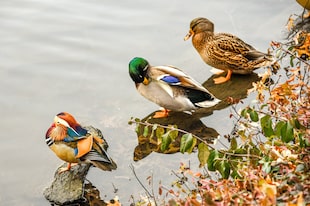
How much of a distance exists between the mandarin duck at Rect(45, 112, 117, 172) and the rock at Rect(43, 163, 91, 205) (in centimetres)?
12

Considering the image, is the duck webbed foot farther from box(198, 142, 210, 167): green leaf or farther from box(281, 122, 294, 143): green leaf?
box(281, 122, 294, 143): green leaf

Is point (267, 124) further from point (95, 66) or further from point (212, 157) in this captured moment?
point (95, 66)

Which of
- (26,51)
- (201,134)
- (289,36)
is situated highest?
(26,51)

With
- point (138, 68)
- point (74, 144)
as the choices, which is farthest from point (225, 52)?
point (74, 144)

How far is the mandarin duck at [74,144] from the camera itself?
13.8ft

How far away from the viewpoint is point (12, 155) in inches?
187

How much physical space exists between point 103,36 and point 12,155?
2067 millimetres

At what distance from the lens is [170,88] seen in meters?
4.82

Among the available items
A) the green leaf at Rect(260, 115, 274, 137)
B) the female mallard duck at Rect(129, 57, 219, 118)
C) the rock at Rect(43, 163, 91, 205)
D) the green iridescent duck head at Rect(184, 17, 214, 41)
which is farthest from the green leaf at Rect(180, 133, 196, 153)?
the green iridescent duck head at Rect(184, 17, 214, 41)

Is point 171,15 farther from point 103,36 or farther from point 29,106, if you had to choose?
point 29,106

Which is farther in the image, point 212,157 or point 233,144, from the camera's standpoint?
point 233,144

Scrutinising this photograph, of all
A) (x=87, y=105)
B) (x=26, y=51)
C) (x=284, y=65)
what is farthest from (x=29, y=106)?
(x=284, y=65)

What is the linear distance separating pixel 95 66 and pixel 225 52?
1.33m

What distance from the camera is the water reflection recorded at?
15.4 ft
